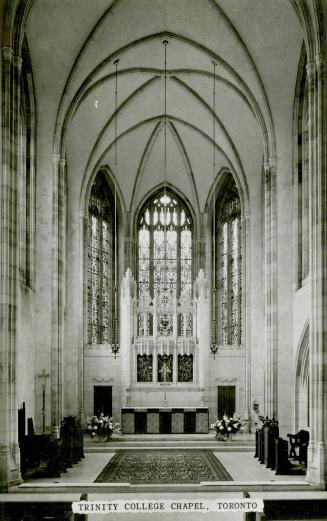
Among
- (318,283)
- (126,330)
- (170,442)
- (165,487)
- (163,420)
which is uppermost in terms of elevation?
(318,283)

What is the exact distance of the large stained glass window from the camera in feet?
111

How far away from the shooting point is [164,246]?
34.0 meters

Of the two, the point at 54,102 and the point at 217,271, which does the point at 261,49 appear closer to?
the point at 54,102

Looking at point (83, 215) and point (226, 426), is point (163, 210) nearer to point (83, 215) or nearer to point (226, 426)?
point (83, 215)

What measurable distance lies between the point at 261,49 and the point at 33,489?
1356 cm

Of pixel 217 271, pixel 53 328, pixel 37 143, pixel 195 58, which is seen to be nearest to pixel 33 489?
pixel 53 328

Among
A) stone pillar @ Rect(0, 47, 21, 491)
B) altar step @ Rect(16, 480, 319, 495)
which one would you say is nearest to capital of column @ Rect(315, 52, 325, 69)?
stone pillar @ Rect(0, 47, 21, 491)

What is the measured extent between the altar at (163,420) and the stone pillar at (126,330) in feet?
4.79

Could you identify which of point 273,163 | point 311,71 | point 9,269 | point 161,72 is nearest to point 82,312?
point 161,72

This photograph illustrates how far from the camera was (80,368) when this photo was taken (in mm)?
28406

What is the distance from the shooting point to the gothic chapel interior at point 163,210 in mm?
16031

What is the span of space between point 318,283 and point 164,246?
739 inches

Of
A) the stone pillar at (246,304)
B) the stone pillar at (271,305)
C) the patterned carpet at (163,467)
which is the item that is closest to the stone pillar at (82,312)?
the stone pillar at (246,304)

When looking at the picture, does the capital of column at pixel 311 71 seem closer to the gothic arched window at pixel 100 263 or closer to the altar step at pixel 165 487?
the altar step at pixel 165 487
